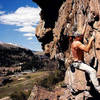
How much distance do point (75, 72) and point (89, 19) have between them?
4671 mm

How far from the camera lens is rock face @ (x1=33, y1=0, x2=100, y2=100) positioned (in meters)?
14.7

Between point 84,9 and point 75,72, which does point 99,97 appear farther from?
point 84,9

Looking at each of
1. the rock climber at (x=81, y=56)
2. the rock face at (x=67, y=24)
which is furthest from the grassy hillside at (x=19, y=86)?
the rock climber at (x=81, y=56)

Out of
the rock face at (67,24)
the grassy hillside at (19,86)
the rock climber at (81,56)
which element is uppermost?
the rock face at (67,24)

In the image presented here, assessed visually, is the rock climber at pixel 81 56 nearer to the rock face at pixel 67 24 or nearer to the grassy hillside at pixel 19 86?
the rock face at pixel 67 24

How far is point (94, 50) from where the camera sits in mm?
14531

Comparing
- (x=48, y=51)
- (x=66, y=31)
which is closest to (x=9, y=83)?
(x=48, y=51)

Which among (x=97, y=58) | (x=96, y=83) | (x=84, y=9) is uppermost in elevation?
(x=84, y=9)

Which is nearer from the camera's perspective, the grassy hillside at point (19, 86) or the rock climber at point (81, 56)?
the rock climber at point (81, 56)

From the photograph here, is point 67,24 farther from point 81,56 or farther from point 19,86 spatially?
point 19,86

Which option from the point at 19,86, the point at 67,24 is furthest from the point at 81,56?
the point at 19,86

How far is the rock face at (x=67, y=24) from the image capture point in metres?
14.7

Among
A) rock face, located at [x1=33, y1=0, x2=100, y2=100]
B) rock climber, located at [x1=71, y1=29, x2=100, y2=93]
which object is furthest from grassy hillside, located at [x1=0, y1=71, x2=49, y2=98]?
rock climber, located at [x1=71, y1=29, x2=100, y2=93]

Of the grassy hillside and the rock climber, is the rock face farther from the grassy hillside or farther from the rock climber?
the grassy hillside
